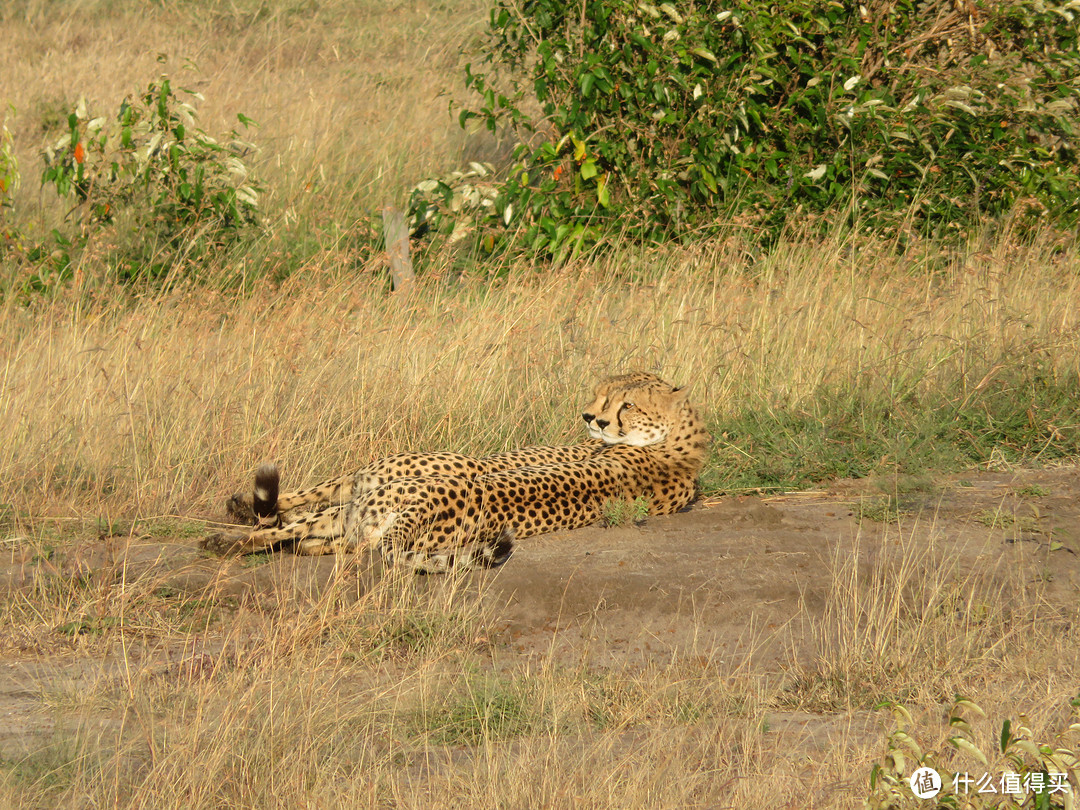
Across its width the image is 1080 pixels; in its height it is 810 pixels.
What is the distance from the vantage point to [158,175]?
680cm

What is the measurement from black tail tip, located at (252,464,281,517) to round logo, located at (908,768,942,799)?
8.18ft

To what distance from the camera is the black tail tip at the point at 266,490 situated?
376cm

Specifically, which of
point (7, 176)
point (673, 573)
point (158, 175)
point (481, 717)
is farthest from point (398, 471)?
point (7, 176)

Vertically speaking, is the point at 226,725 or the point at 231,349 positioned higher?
the point at 231,349

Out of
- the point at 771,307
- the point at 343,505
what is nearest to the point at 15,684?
the point at 343,505

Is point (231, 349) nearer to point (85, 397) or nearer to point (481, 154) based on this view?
point (85, 397)

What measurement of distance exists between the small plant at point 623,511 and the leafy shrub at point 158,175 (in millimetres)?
3485

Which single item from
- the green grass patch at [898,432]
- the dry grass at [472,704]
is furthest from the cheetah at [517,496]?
the green grass patch at [898,432]

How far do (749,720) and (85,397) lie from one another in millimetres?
3069

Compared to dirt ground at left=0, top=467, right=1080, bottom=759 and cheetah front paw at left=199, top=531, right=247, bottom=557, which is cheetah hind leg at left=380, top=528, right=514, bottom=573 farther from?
cheetah front paw at left=199, top=531, right=247, bottom=557

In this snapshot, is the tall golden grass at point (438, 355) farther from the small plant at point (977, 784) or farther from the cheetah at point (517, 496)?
the small plant at point (977, 784)

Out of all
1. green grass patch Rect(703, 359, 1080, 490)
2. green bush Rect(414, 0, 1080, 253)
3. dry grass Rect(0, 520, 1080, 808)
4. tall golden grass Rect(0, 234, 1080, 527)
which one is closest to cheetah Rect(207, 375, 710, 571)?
dry grass Rect(0, 520, 1080, 808)

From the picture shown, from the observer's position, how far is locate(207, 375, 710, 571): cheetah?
141 inches

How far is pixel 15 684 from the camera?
2920 mm
